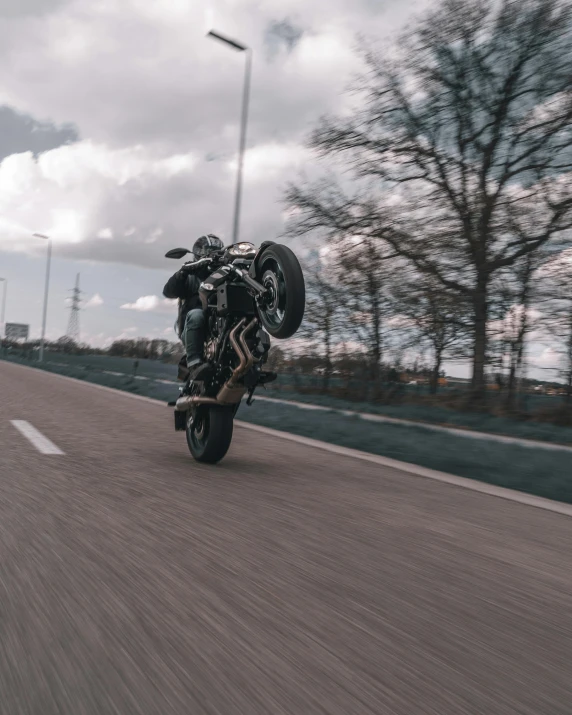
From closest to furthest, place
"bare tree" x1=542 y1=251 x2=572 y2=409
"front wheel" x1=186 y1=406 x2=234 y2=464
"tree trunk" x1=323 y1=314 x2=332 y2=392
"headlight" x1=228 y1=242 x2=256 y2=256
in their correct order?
"front wheel" x1=186 y1=406 x2=234 y2=464 → "headlight" x1=228 y1=242 x2=256 y2=256 → "bare tree" x1=542 y1=251 x2=572 y2=409 → "tree trunk" x1=323 y1=314 x2=332 y2=392

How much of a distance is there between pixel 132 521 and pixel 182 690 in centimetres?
208

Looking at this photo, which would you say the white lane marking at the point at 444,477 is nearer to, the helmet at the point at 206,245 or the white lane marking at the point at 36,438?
the helmet at the point at 206,245

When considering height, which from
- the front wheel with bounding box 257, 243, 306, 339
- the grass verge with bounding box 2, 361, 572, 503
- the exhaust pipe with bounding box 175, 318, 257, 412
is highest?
the front wheel with bounding box 257, 243, 306, 339

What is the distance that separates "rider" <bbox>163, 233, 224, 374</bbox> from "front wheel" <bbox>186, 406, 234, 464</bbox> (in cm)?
44

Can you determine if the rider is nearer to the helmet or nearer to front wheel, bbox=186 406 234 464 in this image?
the helmet

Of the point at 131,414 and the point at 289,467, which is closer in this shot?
the point at 289,467

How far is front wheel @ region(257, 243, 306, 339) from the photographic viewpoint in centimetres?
557

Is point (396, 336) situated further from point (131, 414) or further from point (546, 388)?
point (131, 414)

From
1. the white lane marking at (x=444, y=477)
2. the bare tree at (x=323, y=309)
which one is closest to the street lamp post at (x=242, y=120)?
the bare tree at (x=323, y=309)

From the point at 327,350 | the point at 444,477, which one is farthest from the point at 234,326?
the point at 327,350

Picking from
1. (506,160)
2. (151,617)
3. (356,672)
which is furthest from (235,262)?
(506,160)

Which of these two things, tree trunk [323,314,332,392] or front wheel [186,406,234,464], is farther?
tree trunk [323,314,332,392]

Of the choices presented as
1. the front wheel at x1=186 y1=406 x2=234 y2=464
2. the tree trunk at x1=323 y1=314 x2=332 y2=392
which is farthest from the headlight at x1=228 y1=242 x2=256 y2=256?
the tree trunk at x1=323 y1=314 x2=332 y2=392

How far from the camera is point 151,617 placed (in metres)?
2.65
